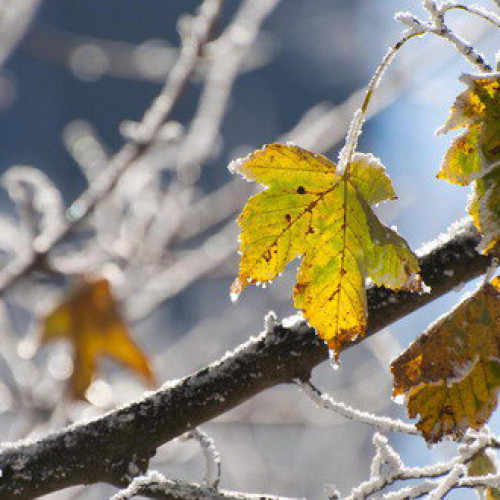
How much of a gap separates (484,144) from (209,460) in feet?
1.66

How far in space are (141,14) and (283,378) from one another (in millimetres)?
13843

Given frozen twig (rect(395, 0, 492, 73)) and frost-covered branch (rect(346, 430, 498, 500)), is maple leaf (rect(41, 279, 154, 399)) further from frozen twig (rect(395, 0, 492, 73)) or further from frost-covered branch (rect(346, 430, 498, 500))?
frozen twig (rect(395, 0, 492, 73))

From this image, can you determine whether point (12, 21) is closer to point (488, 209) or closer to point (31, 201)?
point (31, 201)

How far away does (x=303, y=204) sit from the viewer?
0.96 m

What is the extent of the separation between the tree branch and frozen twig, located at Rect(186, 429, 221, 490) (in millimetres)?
58

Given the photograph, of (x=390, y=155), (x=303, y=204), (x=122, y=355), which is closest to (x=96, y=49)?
(x=122, y=355)

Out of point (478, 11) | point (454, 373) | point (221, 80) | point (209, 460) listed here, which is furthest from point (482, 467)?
point (221, 80)

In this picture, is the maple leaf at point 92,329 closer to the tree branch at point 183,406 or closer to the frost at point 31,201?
the frost at point 31,201

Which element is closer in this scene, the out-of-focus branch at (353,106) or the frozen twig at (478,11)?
the frozen twig at (478,11)

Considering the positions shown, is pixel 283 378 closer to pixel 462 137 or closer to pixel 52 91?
pixel 462 137

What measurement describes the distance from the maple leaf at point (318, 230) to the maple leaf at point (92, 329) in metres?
1.23

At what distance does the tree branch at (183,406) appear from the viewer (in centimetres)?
99

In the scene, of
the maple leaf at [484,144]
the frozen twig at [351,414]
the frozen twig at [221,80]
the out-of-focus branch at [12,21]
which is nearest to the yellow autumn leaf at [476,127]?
the maple leaf at [484,144]

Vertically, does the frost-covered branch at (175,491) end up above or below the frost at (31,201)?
below
